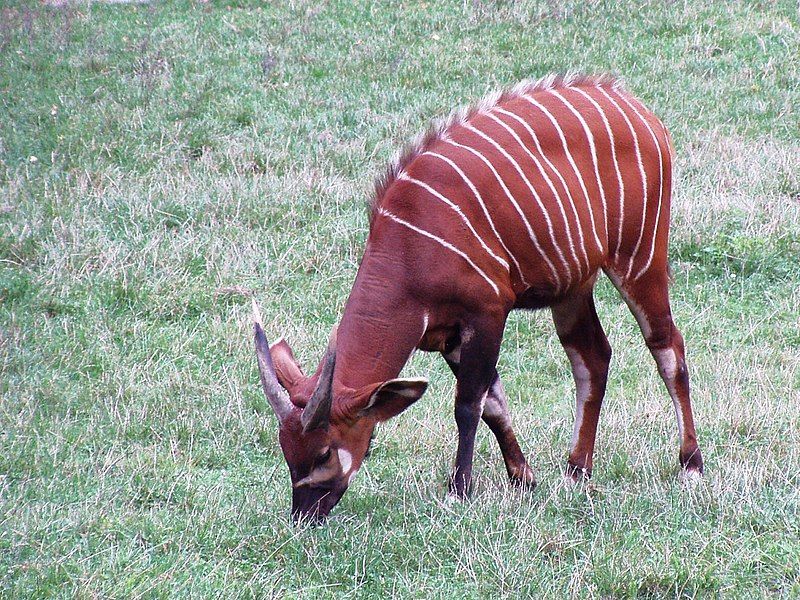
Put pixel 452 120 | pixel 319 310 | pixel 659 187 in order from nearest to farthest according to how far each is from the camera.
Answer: pixel 452 120, pixel 659 187, pixel 319 310

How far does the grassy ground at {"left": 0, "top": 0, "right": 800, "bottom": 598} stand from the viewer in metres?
4.48

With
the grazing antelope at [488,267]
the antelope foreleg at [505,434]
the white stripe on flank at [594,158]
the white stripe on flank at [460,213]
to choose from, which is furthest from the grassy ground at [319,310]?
the white stripe on flank at [594,158]

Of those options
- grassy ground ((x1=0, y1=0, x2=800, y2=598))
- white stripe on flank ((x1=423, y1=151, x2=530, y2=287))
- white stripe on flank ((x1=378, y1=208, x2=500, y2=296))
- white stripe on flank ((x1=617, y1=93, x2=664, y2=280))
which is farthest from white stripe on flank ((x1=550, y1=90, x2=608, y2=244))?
grassy ground ((x1=0, y1=0, x2=800, y2=598))

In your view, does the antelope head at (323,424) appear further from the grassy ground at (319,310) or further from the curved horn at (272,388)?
the grassy ground at (319,310)

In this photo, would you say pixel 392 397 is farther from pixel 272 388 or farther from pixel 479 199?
pixel 479 199

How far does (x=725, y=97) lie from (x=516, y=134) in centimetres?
690

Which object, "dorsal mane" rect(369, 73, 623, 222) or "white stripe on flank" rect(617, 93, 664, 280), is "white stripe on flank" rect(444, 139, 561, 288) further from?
"white stripe on flank" rect(617, 93, 664, 280)

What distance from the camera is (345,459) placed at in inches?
188

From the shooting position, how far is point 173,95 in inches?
452

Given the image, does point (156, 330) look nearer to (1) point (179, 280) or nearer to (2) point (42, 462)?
(1) point (179, 280)

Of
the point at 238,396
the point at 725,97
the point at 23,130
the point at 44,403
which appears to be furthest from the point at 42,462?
the point at 725,97

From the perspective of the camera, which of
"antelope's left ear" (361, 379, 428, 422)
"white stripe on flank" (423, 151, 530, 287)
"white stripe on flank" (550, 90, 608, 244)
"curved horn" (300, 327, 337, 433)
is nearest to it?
"curved horn" (300, 327, 337, 433)

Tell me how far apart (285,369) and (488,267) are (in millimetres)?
1051

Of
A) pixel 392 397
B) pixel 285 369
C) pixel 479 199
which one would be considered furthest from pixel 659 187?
pixel 285 369
